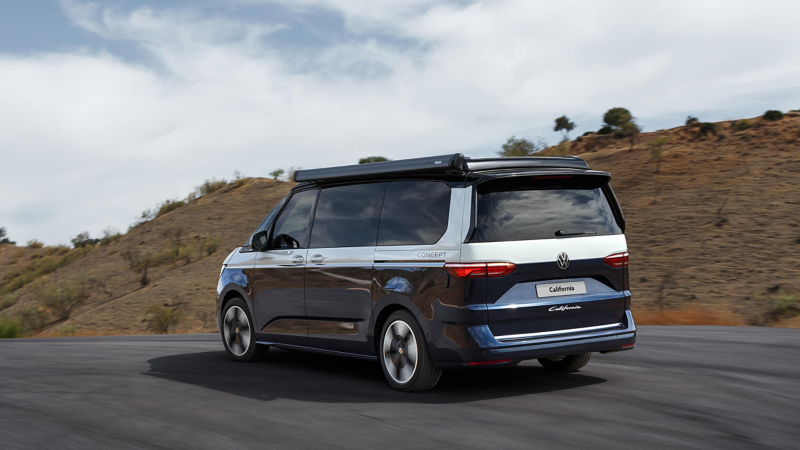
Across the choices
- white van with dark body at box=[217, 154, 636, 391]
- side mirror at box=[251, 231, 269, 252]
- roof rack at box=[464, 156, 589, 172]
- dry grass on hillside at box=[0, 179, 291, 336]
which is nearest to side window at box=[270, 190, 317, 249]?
side mirror at box=[251, 231, 269, 252]

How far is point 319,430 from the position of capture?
5.63m

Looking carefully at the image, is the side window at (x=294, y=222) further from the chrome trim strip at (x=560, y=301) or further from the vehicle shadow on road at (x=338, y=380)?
the chrome trim strip at (x=560, y=301)

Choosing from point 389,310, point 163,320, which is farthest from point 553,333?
point 163,320

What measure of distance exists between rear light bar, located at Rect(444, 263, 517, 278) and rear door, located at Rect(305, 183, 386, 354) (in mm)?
1182

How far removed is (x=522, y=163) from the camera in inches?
274

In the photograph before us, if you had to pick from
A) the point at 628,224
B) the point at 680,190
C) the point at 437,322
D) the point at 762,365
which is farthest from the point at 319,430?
the point at 680,190

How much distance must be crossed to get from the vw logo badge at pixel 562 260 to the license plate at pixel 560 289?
150 mm

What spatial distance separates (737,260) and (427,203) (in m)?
15.1

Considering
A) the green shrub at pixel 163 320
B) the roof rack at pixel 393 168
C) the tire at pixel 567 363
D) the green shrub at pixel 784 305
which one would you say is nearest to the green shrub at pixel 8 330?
the green shrub at pixel 163 320

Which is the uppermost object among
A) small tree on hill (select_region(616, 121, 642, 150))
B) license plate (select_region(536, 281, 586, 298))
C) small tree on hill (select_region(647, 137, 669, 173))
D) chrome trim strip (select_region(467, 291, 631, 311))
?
small tree on hill (select_region(616, 121, 642, 150))

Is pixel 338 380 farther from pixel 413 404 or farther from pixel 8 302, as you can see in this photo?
pixel 8 302

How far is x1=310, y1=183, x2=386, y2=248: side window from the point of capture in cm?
753

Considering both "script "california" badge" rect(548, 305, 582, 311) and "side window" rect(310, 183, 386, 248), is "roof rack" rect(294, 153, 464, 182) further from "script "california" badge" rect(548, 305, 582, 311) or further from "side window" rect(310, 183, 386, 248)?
"script "california" badge" rect(548, 305, 582, 311)

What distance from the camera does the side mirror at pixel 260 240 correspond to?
8.91 metres
